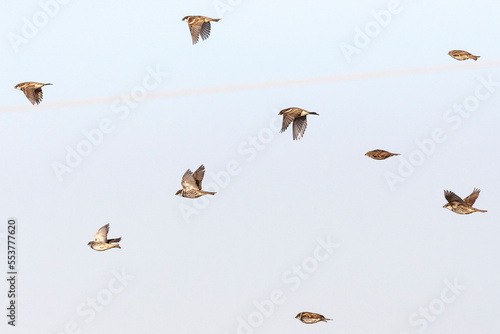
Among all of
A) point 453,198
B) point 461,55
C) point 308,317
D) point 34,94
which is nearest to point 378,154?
point 453,198

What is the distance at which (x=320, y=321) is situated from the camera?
541 centimetres

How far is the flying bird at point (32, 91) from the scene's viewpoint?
222 inches

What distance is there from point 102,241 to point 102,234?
46 millimetres

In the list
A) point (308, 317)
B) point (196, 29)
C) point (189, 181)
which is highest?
point (196, 29)

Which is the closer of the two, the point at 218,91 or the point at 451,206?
the point at 451,206

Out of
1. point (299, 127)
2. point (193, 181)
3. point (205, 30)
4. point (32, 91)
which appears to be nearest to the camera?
point (299, 127)

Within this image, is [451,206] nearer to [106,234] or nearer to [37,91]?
[106,234]

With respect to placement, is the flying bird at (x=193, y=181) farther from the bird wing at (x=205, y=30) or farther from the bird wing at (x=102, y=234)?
the bird wing at (x=205, y=30)

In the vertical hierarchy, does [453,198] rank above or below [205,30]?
below

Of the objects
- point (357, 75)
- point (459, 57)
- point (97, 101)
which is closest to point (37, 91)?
point (97, 101)

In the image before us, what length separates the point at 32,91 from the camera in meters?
5.66

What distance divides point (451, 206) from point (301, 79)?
119 cm

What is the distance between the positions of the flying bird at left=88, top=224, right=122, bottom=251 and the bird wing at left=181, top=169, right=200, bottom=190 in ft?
1.99

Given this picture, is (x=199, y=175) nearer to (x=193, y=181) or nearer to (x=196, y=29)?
(x=193, y=181)
